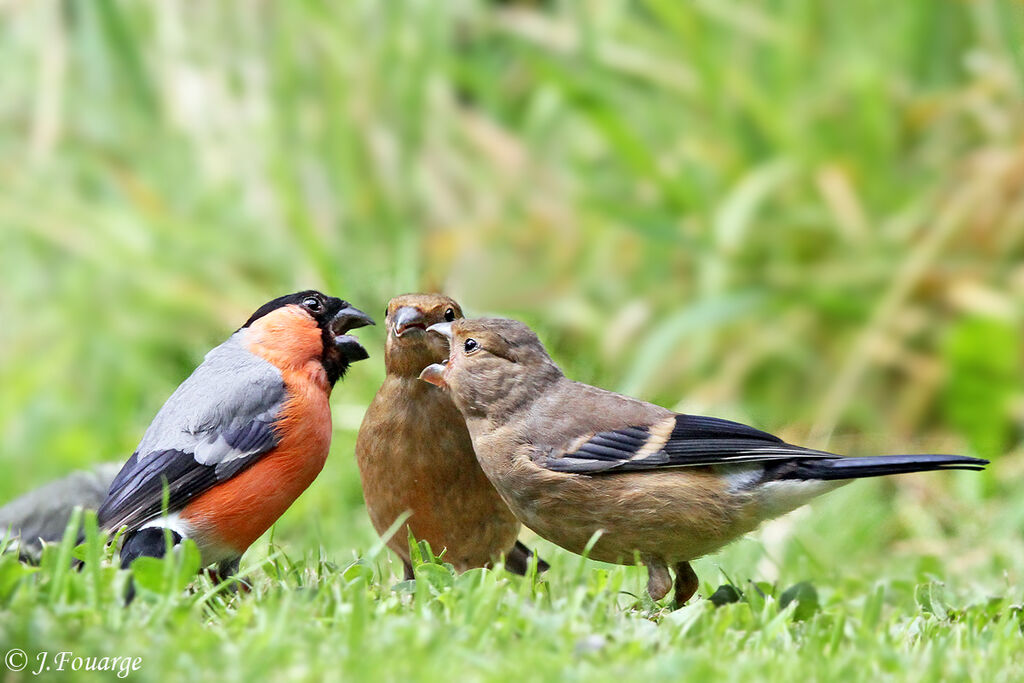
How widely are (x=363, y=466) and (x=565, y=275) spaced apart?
385 centimetres

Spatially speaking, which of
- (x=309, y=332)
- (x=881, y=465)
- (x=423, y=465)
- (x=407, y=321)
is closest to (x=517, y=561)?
(x=423, y=465)

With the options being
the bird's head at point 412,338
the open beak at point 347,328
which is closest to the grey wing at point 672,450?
the bird's head at point 412,338

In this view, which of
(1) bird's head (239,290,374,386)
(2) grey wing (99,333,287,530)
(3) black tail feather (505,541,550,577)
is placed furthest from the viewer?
(3) black tail feather (505,541,550,577)

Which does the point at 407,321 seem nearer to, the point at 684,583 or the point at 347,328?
the point at 347,328

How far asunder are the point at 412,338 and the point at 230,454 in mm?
633

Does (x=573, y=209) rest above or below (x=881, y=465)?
above

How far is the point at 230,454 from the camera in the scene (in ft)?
10.4

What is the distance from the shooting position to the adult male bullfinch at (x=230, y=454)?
3119 mm

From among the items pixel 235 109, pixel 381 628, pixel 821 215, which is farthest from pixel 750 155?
pixel 381 628

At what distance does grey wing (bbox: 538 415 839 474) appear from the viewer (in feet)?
10.5

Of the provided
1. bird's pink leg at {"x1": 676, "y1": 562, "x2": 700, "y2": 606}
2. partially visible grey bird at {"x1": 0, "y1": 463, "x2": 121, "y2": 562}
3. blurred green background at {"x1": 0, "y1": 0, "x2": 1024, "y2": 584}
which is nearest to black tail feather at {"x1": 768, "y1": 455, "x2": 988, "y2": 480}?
bird's pink leg at {"x1": 676, "y1": 562, "x2": 700, "y2": 606}

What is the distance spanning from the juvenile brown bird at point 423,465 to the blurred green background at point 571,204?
228 cm

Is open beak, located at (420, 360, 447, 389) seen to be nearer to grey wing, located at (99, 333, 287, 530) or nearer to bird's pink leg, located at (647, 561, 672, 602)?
grey wing, located at (99, 333, 287, 530)

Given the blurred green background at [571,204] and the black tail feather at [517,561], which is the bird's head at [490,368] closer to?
the black tail feather at [517,561]
